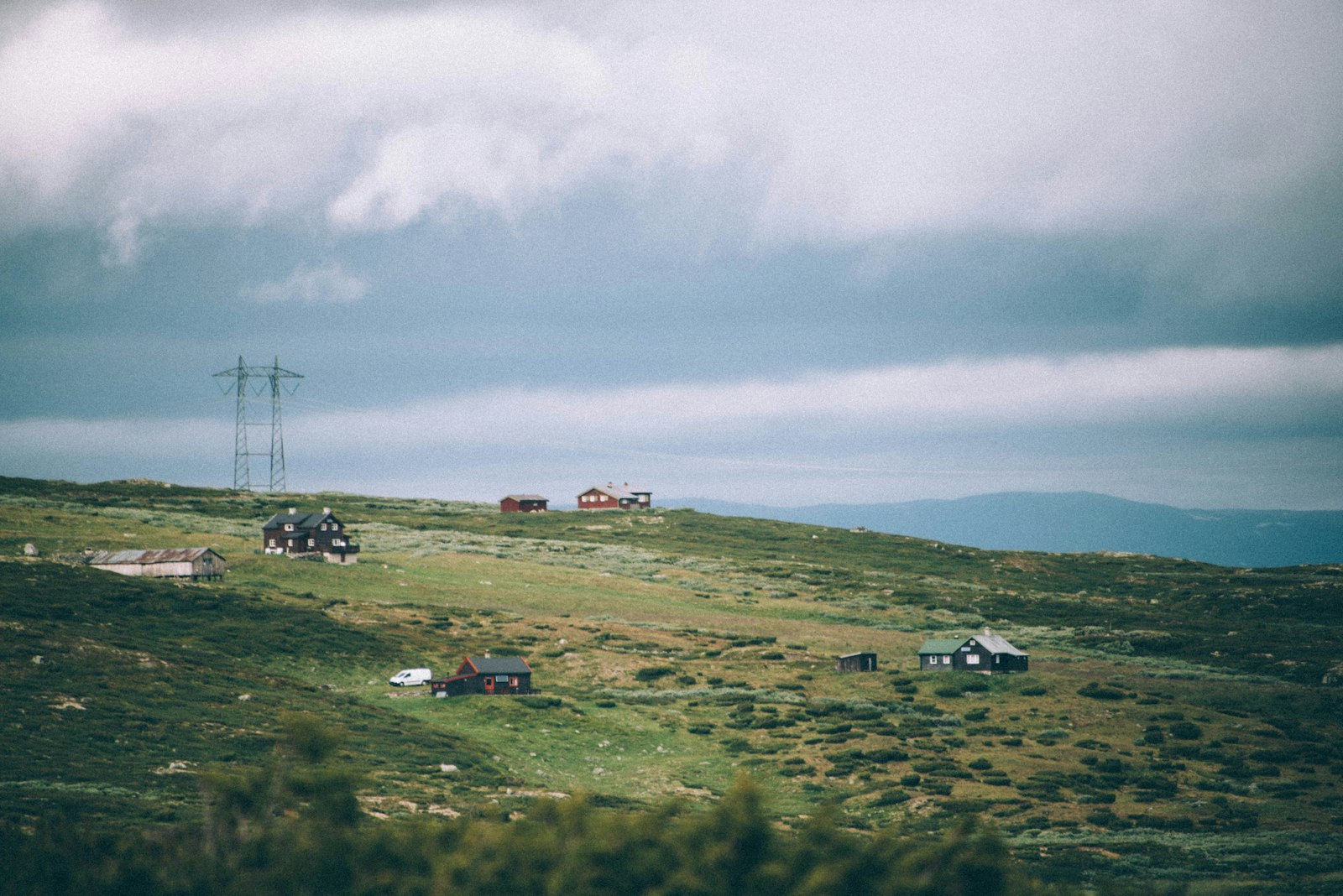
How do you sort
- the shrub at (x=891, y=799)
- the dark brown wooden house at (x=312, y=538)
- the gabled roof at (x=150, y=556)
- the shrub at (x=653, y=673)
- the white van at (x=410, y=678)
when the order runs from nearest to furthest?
the shrub at (x=891, y=799) < the white van at (x=410, y=678) < the shrub at (x=653, y=673) < the gabled roof at (x=150, y=556) < the dark brown wooden house at (x=312, y=538)

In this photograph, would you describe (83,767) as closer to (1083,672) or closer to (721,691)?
(721,691)

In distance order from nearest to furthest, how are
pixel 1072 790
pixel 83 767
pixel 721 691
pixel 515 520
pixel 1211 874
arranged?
pixel 1211 874, pixel 83 767, pixel 1072 790, pixel 721 691, pixel 515 520

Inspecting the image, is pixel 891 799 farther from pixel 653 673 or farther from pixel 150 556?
pixel 150 556

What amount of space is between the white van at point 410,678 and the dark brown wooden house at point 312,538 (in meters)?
41.3

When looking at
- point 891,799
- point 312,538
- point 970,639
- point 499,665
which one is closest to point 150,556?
point 312,538

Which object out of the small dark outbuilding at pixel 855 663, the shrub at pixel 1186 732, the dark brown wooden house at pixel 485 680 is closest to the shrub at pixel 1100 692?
the shrub at pixel 1186 732

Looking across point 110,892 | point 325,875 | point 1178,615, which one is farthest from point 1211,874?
point 1178,615

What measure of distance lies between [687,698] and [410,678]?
734 inches

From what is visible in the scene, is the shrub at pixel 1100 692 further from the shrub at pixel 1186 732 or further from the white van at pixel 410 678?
the white van at pixel 410 678

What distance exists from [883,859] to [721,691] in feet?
178

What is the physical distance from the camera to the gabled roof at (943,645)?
88000 mm

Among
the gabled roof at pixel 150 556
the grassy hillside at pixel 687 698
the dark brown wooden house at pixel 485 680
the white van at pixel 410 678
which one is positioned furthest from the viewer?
the gabled roof at pixel 150 556

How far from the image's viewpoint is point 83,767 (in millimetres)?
52938

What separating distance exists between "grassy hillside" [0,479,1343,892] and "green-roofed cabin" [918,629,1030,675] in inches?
88.5
